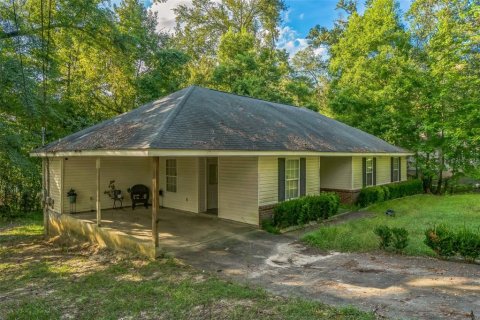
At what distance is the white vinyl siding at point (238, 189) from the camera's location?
33.3 feet

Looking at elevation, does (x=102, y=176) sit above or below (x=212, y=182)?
above

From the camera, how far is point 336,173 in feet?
50.2

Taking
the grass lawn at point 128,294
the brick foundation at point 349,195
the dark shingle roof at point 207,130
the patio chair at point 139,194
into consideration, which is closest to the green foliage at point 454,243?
the grass lawn at point 128,294

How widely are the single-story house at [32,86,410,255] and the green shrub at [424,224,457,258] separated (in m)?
4.60

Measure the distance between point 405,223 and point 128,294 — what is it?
30.7 ft

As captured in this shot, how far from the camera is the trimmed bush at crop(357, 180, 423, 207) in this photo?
49.2ft

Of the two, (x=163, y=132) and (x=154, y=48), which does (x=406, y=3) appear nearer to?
(x=154, y=48)

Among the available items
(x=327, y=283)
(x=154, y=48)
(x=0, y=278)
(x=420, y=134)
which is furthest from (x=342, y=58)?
(x=0, y=278)

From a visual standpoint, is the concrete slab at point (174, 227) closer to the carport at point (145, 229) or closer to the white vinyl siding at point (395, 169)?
the carport at point (145, 229)

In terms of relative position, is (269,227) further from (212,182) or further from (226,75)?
(226,75)

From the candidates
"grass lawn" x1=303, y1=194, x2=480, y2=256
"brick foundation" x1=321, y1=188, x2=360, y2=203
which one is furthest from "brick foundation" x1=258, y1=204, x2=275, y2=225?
"brick foundation" x1=321, y1=188, x2=360, y2=203

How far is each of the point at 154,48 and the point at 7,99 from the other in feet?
28.1

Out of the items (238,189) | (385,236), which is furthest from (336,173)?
(385,236)

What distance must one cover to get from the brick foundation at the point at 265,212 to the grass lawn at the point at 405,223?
1485 millimetres
